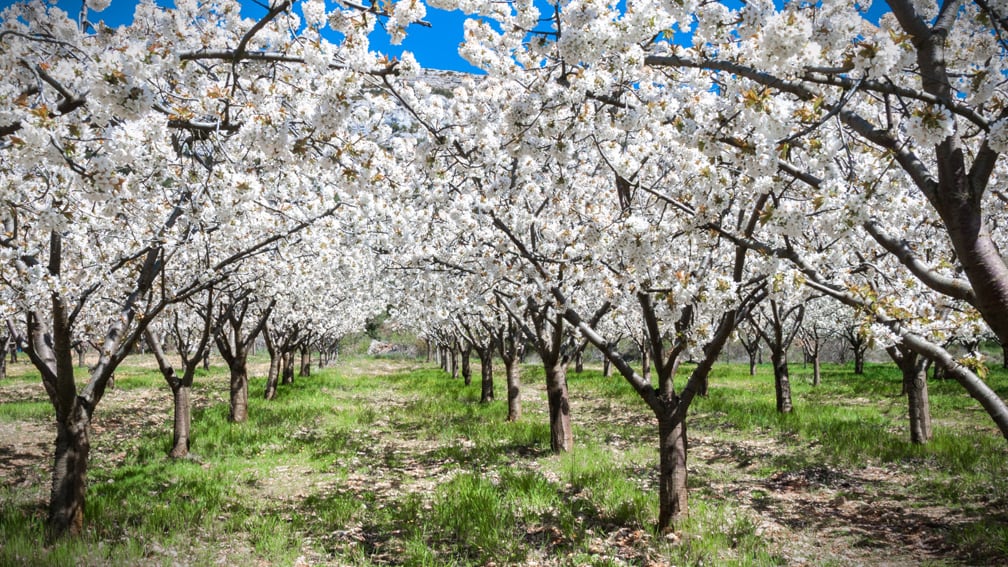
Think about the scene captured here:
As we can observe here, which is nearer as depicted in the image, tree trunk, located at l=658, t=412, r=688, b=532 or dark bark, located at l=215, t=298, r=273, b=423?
tree trunk, located at l=658, t=412, r=688, b=532

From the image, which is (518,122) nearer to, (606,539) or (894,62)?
(894,62)

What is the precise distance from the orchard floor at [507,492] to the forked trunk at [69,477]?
0.24 meters

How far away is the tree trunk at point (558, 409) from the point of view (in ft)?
30.8

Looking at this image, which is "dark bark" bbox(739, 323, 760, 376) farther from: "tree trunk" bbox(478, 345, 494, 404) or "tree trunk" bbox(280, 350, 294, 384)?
"tree trunk" bbox(280, 350, 294, 384)

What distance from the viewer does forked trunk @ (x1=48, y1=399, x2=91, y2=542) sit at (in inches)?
216

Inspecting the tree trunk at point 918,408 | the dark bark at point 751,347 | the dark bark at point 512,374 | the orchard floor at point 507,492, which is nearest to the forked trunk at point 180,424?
the orchard floor at point 507,492

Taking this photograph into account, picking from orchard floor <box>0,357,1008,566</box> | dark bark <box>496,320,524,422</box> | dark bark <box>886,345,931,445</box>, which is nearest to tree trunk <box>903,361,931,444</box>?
dark bark <box>886,345,931,445</box>

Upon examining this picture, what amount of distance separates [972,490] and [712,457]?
364 cm

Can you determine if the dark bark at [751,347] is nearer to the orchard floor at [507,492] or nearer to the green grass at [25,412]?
the orchard floor at [507,492]

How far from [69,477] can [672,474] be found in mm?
6423

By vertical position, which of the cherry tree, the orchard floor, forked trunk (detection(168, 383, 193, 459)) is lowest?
the orchard floor

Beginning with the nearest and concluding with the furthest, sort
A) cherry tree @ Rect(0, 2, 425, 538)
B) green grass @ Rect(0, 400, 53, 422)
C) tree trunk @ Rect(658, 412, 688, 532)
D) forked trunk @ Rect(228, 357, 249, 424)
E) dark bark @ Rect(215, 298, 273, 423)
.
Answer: cherry tree @ Rect(0, 2, 425, 538) → tree trunk @ Rect(658, 412, 688, 532) → dark bark @ Rect(215, 298, 273, 423) → forked trunk @ Rect(228, 357, 249, 424) → green grass @ Rect(0, 400, 53, 422)

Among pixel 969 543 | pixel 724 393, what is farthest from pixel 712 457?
pixel 724 393

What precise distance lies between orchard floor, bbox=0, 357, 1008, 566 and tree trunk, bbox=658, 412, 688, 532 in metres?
0.17
